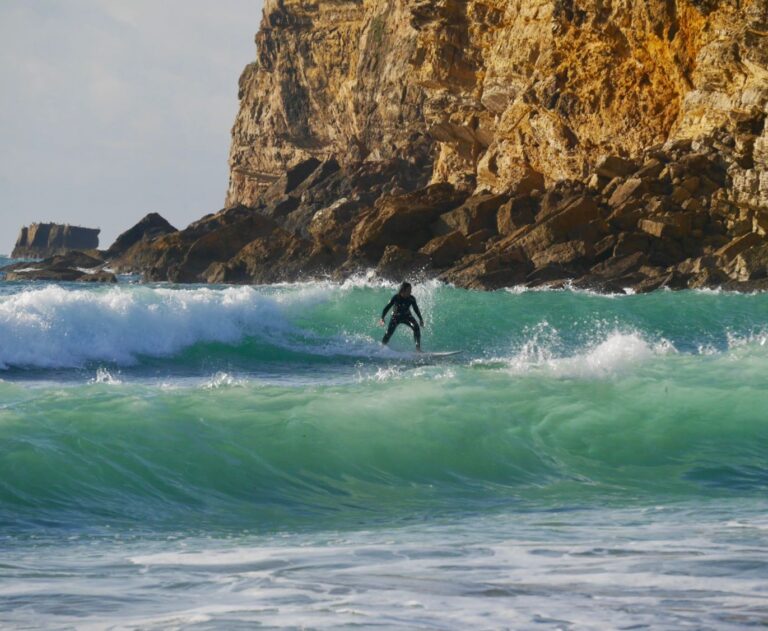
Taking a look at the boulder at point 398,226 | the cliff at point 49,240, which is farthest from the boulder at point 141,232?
the cliff at point 49,240

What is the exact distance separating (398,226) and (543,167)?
25.6 feet

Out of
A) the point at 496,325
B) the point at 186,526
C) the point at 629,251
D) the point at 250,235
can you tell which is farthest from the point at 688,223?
the point at 186,526

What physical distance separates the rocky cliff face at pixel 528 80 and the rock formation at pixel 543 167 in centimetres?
8

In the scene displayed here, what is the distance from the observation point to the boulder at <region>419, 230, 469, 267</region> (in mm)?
41688

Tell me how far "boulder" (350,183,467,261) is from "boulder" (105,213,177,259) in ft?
91.8

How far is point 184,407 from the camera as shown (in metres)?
10.9

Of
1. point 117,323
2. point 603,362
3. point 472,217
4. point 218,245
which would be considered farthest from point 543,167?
point 603,362

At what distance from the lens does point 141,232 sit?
74.8 m

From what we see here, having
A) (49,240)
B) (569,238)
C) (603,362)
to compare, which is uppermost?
(49,240)

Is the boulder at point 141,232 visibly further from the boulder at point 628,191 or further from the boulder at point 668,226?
the boulder at point 668,226

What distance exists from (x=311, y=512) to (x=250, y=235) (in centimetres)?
4709

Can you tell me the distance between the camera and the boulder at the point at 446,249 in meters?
41.7

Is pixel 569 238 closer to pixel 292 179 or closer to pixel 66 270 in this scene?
pixel 66 270

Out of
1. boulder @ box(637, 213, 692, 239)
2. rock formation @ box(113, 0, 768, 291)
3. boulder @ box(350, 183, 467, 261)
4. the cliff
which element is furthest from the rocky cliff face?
the cliff
